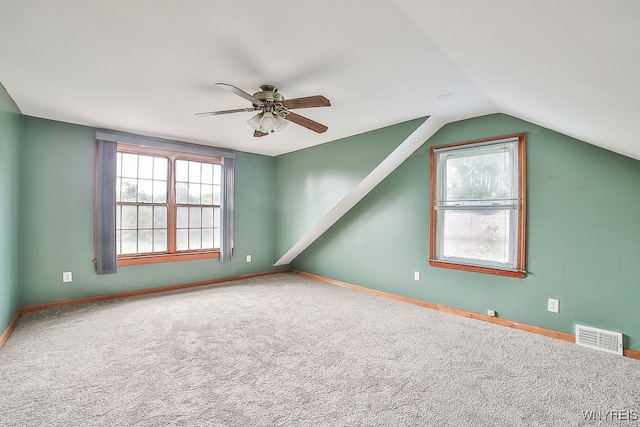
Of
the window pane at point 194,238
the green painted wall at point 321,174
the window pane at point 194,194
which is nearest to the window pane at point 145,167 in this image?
the window pane at point 194,194

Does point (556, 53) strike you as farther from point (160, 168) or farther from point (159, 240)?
point (159, 240)

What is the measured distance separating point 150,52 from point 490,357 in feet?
11.1

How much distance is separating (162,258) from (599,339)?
198 inches

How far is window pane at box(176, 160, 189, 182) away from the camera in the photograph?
4.53m

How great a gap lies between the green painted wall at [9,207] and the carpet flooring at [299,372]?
28 cm

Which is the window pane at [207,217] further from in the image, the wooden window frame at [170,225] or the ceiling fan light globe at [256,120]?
the ceiling fan light globe at [256,120]

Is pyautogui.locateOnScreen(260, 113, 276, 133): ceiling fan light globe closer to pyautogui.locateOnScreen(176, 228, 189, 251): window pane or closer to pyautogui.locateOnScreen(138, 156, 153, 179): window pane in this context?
pyautogui.locateOnScreen(138, 156, 153, 179): window pane

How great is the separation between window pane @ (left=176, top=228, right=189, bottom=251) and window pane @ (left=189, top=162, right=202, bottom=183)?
818 mm

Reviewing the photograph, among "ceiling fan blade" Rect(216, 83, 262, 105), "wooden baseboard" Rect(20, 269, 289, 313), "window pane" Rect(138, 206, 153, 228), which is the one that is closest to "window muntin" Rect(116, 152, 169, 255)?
"window pane" Rect(138, 206, 153, 228)

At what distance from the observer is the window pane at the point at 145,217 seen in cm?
422

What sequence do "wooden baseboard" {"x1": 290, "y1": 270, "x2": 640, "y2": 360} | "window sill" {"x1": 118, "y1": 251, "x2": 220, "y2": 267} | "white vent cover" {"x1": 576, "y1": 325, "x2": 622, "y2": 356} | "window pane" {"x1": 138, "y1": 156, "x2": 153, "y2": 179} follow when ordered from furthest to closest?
1. "window pane" {"x1": 138, "y1": 156, "x2": 153, "y2": 179}
2. "window sill" {"x1": 118, "y1": 251, "x2": 220, "y2": 267}
3. "wooden baseboard" {"x1": 290, "y1": 270, "x2": 640, "y2": 360}
4. "white vent cover" {"x1": 576, "y1": 325, "x2": 622, "y2": 356}

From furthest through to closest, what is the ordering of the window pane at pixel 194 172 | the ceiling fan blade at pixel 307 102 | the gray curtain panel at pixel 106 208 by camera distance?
the window pane at pixel 194 172
the gray curtain panel at pixel 106 208
the ceiling fan blade at pixel 307 102

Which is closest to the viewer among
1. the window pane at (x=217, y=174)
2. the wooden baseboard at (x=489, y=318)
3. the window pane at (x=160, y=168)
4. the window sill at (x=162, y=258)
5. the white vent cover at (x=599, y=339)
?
the white vent cover at (x=599, y=339)

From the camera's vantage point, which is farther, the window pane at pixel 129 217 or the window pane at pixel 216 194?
the window pane at pixel 216 194
